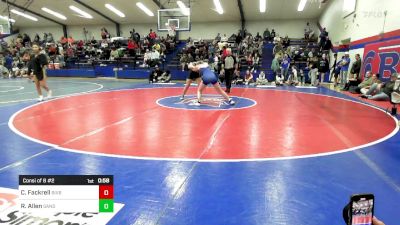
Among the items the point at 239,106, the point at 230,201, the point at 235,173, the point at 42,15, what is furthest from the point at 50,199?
the point at 42,15

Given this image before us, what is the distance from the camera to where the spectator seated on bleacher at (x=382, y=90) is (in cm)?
1068

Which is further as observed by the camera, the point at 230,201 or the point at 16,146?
the point at 16,146

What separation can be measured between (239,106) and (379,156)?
15.8 feet

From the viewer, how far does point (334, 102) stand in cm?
1041

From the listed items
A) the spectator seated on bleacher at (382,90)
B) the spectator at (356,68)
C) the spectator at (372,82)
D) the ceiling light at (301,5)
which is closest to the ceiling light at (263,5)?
the ceiling light at (301,5)

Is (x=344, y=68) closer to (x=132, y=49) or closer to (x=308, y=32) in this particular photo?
(x=308, y=32)

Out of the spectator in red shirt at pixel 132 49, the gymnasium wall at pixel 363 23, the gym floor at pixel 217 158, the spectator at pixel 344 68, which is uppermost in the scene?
the gymnasium wall at pixel 363 23

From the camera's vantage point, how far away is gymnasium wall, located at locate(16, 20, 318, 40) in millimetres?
27031

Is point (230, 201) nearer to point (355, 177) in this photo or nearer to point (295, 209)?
point (295, 209)

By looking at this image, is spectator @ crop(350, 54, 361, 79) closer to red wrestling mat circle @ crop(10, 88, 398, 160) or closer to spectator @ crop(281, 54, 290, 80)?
spectator @ crop(281, 54, 290, 80)

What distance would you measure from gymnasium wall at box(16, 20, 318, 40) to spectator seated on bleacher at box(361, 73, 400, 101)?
16.7 metres

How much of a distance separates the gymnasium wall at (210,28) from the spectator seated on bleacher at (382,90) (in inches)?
656

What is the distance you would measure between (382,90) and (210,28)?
19734 millimetres

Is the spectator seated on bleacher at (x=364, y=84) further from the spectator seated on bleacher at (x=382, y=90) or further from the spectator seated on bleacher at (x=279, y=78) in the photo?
the spectator seated on bleacher at (x=279, y=78)
